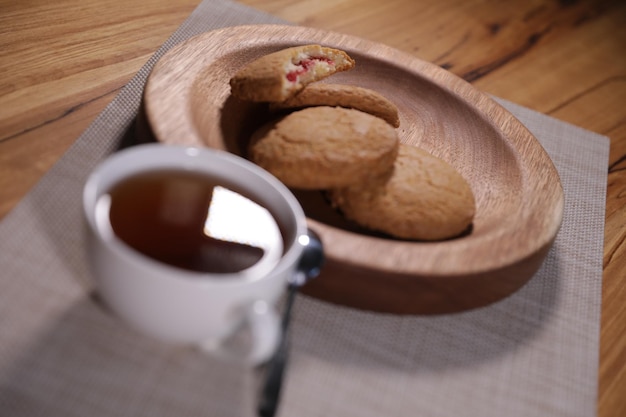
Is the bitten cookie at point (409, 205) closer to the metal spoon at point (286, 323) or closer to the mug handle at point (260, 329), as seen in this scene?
the metal spoon at point (286, 323)

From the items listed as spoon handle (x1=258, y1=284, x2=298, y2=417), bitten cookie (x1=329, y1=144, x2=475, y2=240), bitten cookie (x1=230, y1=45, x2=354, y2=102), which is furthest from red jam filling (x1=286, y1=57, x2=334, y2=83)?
spoon handle (x1=258, y1=284, x2=298, y2=417)

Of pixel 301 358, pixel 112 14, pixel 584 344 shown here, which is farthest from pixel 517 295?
pixel 112 14

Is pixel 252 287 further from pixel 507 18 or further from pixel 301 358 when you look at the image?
pixel 507 18

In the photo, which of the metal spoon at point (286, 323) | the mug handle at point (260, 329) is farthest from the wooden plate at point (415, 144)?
the mug handle at point (260, 329)

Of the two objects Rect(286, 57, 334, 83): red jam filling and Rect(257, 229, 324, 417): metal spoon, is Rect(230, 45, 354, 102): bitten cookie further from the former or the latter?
Rect(257, 229, 324, 417): metal spoon

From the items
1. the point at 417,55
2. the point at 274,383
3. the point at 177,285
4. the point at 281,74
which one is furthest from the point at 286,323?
the point at 417,55
